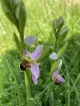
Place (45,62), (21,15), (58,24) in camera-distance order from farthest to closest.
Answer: (45,62) → (58,24) → (21,15)

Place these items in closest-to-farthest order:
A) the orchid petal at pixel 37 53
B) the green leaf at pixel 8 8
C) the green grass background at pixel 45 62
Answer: the green leaf at pixel 8 8 → the orchid petal at pixel 37 53 → the green grass background at pixel 45 62

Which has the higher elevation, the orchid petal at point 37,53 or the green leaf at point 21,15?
the green leaf at point 21,15

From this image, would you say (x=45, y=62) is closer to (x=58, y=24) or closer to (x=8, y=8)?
(x=58, y=24)

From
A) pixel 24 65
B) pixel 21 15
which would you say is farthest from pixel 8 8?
pixel 24 65

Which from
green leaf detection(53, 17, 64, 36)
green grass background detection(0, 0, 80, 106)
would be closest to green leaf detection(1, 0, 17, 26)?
green leaf detection(53, 17, 64, 36)

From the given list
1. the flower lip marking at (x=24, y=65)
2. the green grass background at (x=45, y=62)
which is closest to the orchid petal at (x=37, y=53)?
the flower lip marking at (x=24, y=65)

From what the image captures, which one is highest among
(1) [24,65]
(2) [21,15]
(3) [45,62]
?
(2) [21,15]

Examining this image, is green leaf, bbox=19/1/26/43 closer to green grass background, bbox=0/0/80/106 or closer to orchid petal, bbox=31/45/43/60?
orchid petal, bbox=31/45/43/60

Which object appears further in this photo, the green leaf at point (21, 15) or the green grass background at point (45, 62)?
the green grass background at point (45, 62)

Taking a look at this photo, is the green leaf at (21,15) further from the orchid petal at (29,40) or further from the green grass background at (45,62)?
the green grass background at (45,62)

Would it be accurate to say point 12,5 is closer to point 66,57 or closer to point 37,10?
point 66,57

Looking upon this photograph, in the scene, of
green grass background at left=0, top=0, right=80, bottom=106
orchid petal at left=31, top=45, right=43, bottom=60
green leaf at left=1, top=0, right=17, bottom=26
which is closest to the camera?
green leaf at left=1, top=0, right=17, bottom=26
